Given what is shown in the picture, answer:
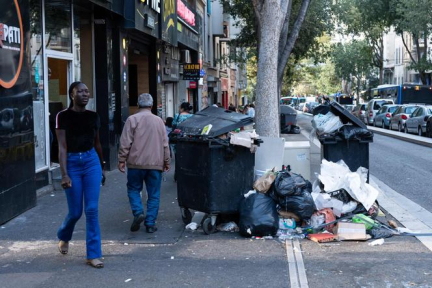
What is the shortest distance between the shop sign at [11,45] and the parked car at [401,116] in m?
27.8

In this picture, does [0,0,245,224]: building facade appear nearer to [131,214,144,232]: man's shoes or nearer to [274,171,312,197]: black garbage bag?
[131,214,144,232]: man's shoes

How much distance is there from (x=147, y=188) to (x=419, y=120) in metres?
25.2

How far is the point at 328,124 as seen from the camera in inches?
372

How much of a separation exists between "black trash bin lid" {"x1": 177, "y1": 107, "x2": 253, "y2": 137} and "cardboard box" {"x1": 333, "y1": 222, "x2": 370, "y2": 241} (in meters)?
1.72

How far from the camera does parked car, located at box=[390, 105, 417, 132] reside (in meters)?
34.6

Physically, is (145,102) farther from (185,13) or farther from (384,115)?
(384,115)

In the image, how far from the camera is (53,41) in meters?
12.3

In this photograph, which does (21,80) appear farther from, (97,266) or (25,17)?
(97,266)

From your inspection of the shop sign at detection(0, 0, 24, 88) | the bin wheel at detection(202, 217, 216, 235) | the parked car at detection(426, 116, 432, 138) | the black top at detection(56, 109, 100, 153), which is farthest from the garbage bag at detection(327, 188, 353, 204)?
the parked car at detection(426, 116, 432, 138)

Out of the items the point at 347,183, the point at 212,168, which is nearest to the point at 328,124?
the point at 347,183

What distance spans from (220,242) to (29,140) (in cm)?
334

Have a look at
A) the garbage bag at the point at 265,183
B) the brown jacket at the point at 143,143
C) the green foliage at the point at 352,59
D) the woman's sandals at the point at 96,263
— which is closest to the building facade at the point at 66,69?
the brown jacket at the point at 143,143

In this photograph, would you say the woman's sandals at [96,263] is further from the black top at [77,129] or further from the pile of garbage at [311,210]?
the pile of garbage at [311,210]

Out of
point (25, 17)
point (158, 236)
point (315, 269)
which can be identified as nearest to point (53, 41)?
point (25, 17)
